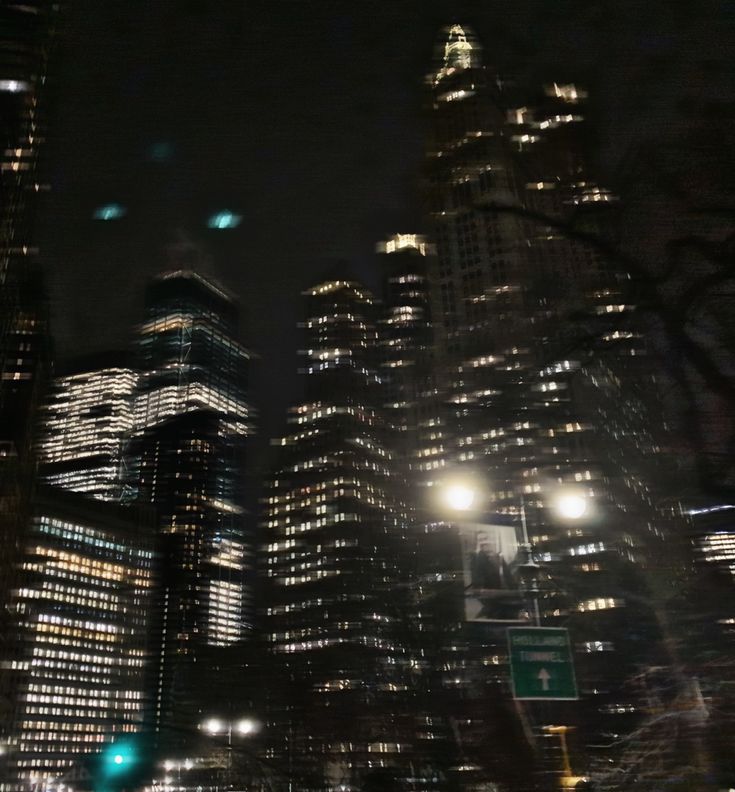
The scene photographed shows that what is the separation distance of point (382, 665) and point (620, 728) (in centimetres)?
150

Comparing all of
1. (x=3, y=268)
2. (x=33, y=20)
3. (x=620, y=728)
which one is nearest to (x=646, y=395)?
(x=620, y=728)

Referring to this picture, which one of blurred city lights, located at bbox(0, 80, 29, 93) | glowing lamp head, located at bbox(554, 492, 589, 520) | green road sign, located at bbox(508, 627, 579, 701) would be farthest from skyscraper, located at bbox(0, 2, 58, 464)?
green road sign, located at bbox(508, 627, 579, 701)

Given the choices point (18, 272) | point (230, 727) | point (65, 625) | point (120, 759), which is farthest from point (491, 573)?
point (65, 625)

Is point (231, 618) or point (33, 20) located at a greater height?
point (33, 20)

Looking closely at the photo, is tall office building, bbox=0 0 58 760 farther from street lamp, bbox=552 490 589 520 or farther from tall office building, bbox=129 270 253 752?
street lamp, bbox=552 490 589 520

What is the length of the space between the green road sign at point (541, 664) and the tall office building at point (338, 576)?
0.72 m

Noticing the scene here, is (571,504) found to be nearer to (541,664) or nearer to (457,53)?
(541,664)

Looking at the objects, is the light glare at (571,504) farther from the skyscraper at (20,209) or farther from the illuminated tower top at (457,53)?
the skyscraper at (20,209)

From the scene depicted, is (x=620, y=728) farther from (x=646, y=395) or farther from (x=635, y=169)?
(x=635, y=169)

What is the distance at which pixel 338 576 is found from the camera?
4.62 m

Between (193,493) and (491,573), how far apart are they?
15.7ft

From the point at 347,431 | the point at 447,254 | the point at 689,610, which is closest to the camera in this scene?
the point at 689,610

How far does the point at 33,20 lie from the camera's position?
18.0 m

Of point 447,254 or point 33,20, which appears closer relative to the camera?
point 447,254
